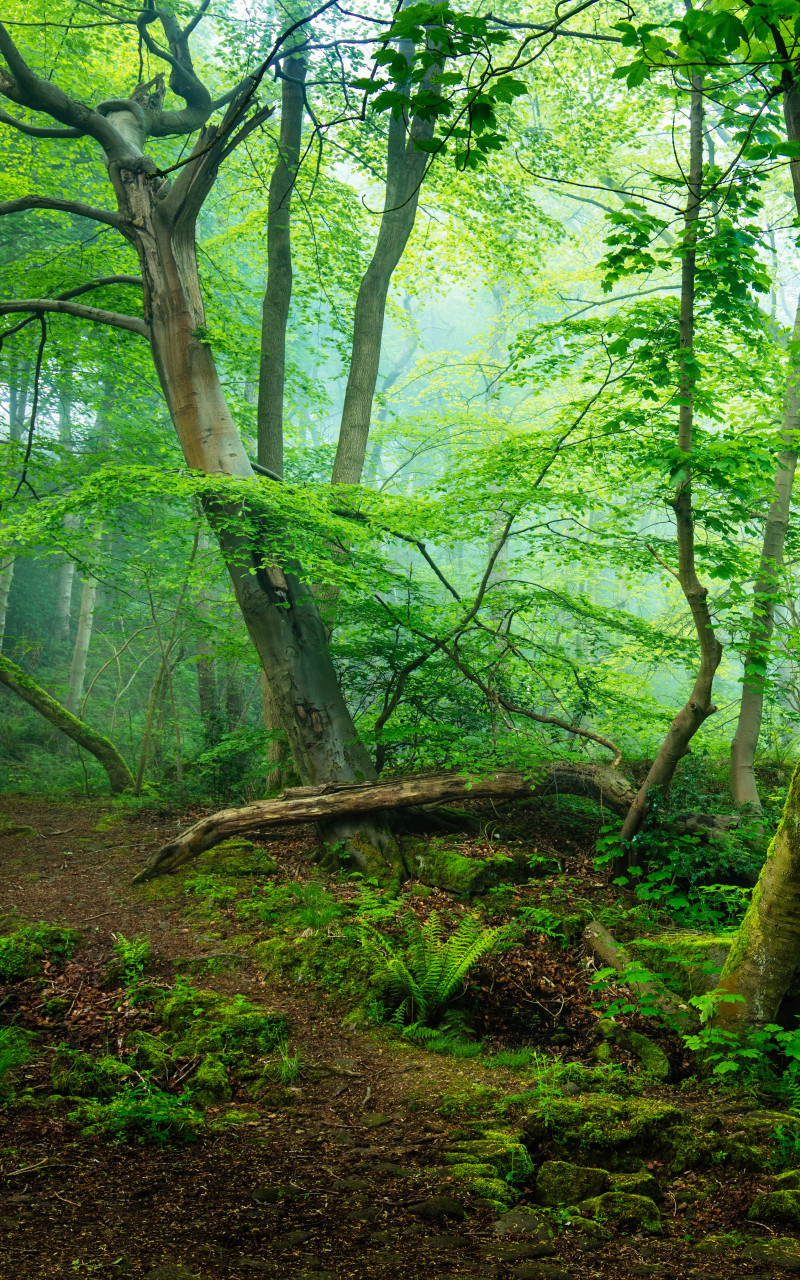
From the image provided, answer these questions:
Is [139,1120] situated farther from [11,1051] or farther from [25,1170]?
[11,1051]

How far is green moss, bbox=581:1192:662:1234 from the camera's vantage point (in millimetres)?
2430

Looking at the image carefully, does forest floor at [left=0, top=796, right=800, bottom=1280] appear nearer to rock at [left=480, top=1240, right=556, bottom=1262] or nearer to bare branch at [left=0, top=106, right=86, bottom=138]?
rock at [left=480, top=1240, right=556, bottom=1262]

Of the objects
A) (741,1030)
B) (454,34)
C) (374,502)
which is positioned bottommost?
(741,1030)

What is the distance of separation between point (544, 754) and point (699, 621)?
2.23 m

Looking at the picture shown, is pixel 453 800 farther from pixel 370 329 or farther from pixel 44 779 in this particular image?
pixel 44 779

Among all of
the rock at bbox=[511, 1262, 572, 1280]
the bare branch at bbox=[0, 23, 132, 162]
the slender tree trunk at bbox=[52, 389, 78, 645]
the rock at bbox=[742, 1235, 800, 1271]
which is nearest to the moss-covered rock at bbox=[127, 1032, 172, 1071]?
the rock at bbox=[511, 1262, 572, 1280]

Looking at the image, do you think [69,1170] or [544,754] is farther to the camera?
[544,754]

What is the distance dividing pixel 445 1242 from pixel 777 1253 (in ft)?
3.39

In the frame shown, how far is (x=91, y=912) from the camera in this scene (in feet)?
19.2

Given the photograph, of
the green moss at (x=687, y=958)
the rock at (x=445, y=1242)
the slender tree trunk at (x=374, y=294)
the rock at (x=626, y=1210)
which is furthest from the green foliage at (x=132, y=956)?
the slender tree trunk at (x=374, y=294)

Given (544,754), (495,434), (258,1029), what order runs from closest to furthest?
(258,1029) < (544,754) < (495,434)

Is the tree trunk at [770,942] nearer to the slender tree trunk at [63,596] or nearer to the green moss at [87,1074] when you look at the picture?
the green moss at [87,1074]

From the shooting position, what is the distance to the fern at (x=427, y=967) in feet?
14.6

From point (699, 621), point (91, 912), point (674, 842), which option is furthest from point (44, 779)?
point (699, 621)
